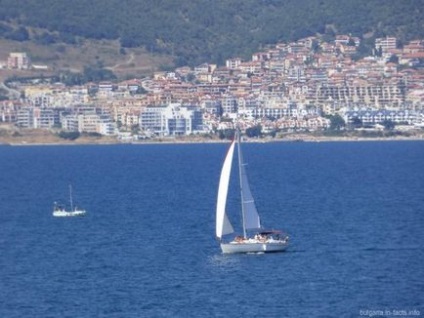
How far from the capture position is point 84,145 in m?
160

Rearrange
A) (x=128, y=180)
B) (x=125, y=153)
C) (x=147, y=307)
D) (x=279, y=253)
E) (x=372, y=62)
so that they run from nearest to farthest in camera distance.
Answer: (x=147, y=307) < (x=279, y=253) < (x=128, y=180) < (x=125, y=153) < (x=372, y=62)

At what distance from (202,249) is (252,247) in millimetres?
2671

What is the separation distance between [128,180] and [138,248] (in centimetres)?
3968

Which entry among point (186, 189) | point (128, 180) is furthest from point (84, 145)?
point (186, 189)

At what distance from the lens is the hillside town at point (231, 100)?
533ft

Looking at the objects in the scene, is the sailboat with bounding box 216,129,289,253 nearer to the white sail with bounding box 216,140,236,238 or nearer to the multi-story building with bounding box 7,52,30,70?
the white sail with bounding box 216,140,236,238

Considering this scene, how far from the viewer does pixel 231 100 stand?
17688 cm

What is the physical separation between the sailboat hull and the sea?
32cm

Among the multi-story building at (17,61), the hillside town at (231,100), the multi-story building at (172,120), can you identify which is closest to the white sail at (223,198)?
the hillside town at (231,100)

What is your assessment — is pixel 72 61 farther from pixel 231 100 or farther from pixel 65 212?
pixel 65 212

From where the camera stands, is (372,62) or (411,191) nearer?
(411,191)

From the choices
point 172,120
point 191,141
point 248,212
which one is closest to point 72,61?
point 172,120

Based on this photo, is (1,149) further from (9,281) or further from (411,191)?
(9,281)

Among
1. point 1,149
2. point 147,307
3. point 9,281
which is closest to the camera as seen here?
point 147,307
